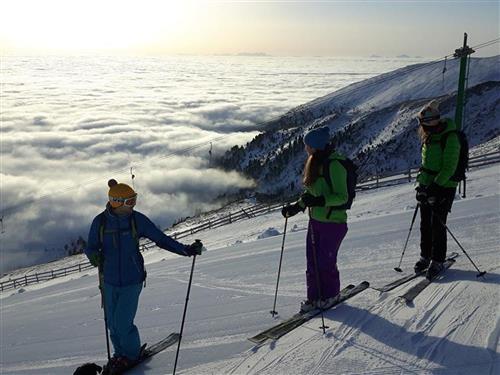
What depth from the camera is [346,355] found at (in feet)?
12.2

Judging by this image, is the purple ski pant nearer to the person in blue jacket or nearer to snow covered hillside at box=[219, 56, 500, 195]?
the person in blue jacket

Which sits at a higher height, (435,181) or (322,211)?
(435,181)

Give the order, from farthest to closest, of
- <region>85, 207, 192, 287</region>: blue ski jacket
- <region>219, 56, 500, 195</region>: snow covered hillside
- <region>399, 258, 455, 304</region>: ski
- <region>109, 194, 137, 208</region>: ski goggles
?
<region>219, 56, 500, 195</region>: snow covered hillside
<region>399, 258, 455, 304</region>: ski
<region>85, 207, 192, 287</region>: blue ski jacket
<region>109, 194, 137, 208</region>: ski goggles

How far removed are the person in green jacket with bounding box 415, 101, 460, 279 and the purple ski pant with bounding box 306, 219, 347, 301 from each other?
1213 mm

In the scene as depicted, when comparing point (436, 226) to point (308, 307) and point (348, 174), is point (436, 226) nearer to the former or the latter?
point (348, 174)

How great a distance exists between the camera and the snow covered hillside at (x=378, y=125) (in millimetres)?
63594

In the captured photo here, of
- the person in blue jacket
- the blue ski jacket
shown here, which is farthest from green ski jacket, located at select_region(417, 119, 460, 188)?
the blue ski jacket

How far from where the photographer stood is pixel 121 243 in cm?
405

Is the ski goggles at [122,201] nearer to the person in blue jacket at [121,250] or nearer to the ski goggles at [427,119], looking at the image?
the person in blue jacket at [121,250]

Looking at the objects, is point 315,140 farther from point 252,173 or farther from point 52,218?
point 52,218

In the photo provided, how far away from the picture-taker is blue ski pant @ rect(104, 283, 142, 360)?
4.16 m

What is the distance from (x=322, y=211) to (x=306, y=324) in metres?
1.18

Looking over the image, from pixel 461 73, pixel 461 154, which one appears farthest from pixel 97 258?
pixel 461 73

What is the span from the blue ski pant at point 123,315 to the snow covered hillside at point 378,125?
2749 cm
